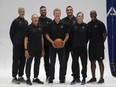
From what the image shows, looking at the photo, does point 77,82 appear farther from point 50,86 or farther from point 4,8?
point 4,8

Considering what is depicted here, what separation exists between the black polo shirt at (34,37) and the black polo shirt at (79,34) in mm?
693

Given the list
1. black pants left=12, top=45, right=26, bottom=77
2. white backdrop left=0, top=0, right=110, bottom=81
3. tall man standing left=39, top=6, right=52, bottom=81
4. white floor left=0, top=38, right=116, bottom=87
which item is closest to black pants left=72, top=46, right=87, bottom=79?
white floor left=0, top=38, right=116, bottom=87

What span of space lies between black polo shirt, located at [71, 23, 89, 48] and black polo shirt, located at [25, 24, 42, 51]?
0.69 metres

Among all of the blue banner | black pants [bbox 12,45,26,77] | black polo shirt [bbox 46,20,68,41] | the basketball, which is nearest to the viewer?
the basketball

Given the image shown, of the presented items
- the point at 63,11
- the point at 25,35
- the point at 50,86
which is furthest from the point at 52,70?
the point at 63,11

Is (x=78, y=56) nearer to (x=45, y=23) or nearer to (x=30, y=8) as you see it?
(x=45, y=23)

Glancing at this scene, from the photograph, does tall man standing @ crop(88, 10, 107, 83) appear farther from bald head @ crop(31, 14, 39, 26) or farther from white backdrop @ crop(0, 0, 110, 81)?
white backdrop @ crop(0, 0, 110, 81)

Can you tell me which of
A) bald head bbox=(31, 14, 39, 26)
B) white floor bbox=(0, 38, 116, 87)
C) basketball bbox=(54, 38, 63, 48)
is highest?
bald head bbox=(31, 14, 39, 26)

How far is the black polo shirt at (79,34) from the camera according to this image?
7055 millimetres

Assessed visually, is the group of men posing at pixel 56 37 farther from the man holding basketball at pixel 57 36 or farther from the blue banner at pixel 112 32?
the blue banner at pixel 112 32

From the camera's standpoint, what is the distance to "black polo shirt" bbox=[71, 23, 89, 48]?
7055 millimetres

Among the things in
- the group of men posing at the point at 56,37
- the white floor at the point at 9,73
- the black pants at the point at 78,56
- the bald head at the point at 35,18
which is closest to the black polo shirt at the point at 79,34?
the group of men posing at the point at 56,37

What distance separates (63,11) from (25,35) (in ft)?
9.17

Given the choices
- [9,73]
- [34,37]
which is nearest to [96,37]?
[34,37]
